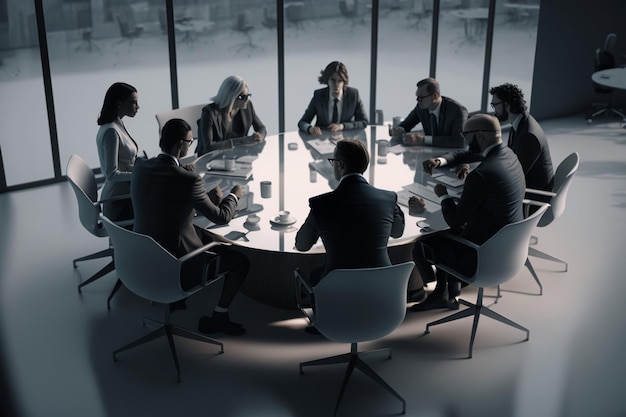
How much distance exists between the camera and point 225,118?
19.0ft

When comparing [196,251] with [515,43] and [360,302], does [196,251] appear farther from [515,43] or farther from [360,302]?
[515,43]

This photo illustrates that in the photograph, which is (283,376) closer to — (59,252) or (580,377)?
(580,377)

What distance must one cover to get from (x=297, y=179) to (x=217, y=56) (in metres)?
3.30

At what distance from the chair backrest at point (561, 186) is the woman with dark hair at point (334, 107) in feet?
6.57

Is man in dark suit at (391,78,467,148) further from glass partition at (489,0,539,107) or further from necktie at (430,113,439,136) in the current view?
glass partition at (489,0,539,107)

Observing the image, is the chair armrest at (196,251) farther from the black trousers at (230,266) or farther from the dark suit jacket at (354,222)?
the dark suit jacket at (354,222)

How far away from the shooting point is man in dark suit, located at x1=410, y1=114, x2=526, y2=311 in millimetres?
3990

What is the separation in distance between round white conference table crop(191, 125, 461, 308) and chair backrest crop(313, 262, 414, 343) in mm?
628

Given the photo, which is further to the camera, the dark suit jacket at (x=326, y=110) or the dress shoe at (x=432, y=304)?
the dark suit jacket at (x=326, y=110)


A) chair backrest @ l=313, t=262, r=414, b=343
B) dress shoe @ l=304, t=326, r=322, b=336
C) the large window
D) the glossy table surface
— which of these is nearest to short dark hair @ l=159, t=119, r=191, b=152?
the glossy table surface

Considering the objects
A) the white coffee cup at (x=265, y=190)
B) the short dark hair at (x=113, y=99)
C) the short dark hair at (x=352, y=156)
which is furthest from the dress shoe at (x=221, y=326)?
the short dark hair at (x=113, y=99)

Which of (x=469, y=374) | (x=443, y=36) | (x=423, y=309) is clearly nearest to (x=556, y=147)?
(x=443, y=36)

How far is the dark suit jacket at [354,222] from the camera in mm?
3424

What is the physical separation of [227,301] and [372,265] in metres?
1.19
